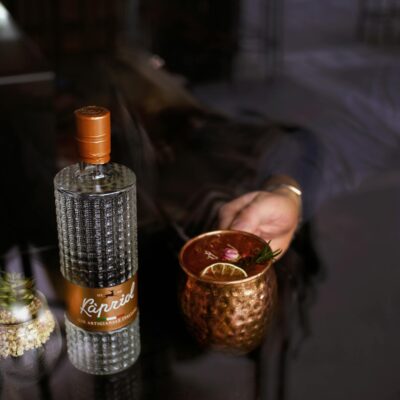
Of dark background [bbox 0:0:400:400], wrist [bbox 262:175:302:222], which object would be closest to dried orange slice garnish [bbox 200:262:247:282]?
dark background [bbox 0:0:400:400]

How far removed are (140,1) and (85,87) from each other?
1539 mm

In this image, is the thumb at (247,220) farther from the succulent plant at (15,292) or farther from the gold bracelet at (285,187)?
the succulent plant at (15,292)

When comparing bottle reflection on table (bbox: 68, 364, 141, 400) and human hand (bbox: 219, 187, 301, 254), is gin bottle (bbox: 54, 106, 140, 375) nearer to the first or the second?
bottle reflection on table (bbox: 68, 364, 141, 400)

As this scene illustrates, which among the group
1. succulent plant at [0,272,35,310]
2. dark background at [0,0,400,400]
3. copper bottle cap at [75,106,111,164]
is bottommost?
dark background at [0,0,400,400]

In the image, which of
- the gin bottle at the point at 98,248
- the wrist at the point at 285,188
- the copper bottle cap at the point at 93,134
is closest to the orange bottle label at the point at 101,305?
the gin bottle at the point at 98,248

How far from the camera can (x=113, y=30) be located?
3678 mm

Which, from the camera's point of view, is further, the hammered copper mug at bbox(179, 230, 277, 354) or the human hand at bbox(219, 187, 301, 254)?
the human hand at bbox(219, 187, 301, 254)

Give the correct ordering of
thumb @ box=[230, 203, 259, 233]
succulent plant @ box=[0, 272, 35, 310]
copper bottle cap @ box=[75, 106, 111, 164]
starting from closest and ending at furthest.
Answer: copper bottle cap @ box=[75, 106, 111, 164] < succulent plant @ box=[0, 272, 35, 310] < thumb @ box=[230, 203, 259, 233]

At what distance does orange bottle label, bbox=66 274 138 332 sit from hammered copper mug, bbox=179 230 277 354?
63 mm

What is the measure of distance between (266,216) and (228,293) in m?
0.23

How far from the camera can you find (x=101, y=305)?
0.68 m

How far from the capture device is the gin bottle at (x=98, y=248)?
679 millimetres

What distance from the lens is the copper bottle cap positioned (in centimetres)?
62

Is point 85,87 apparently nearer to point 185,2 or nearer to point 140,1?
point 185,2
